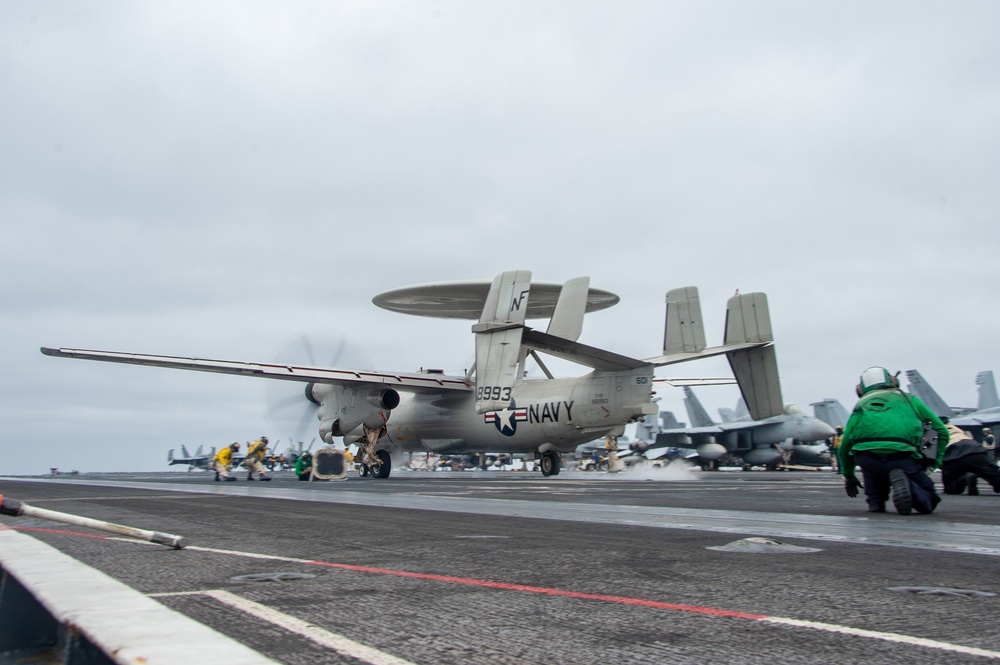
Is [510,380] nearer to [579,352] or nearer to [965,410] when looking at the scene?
[579,352]

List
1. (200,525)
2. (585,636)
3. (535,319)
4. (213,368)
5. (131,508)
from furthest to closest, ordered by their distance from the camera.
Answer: (535,319) < (213,368) < (131,508) < (200,525) < (585,636)

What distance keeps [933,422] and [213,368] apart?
1076 inches

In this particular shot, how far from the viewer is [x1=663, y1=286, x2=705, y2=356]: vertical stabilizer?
2948 cm

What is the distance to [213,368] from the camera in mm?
32344

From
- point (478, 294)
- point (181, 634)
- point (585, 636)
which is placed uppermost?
point (478, 294)

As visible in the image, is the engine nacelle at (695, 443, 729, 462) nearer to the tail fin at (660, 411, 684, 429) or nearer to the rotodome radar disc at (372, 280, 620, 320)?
the rotodome radar disc at (372, 280, 620, 320)

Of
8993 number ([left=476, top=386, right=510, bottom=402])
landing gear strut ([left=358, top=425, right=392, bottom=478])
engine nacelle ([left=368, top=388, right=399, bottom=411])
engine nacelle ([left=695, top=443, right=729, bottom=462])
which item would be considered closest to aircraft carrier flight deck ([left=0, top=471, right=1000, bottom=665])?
8993 number ([left=476, top=386, right=510, bottom=402])

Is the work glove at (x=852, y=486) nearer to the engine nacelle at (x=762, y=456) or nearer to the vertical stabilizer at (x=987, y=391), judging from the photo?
the engine nacelle at (x=762, y=456)

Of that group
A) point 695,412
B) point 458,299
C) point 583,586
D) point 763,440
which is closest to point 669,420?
point 695,412

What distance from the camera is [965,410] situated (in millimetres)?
57406

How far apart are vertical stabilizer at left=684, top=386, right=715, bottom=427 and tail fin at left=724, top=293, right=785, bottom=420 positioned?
148 feet

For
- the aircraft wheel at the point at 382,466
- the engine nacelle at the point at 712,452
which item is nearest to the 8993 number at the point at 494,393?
the aircraft wheel at the point at 382,466

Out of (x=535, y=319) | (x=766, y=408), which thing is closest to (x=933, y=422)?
(x=766, y=408)

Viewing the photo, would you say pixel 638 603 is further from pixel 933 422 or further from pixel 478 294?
pixel 478 294
